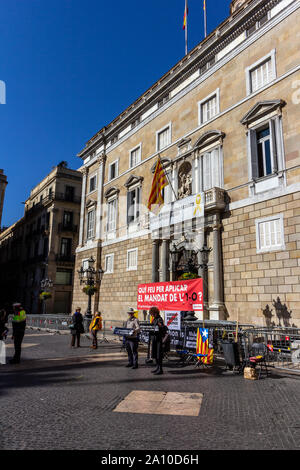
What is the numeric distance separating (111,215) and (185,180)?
9.45m

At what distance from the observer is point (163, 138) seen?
23641 mm

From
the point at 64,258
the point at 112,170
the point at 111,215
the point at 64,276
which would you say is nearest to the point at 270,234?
the point at 111,215

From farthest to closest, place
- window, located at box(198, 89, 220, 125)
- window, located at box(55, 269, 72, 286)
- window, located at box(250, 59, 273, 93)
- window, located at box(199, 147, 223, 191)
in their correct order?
window, located at box(55, 269, 72, 286) → window, located at box(198, 89, 220, 125) → window, located at box(199, 147, 223, 191) → window, located at box(250, 59, 273, 93)

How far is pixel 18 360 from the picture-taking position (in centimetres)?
1015

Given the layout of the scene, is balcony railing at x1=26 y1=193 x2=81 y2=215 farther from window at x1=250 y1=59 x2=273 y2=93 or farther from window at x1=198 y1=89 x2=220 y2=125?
window at x1=250 y1=59 x2=273 y2=93

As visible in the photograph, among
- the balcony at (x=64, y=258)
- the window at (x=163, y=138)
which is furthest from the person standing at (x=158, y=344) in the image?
→ the balcony at (x=64, y=258)

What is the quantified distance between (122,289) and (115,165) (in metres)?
11.3

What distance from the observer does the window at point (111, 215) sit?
2752 centimetres

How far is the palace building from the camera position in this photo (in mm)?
14625

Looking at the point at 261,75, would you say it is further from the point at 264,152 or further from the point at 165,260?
the point at 165,260

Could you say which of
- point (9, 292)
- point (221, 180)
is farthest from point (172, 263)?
point (9, 292)

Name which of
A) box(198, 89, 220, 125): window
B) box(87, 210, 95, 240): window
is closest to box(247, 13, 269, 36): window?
box(198, 89, 220, 125): window

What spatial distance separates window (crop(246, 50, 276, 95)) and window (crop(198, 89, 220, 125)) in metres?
2.26
